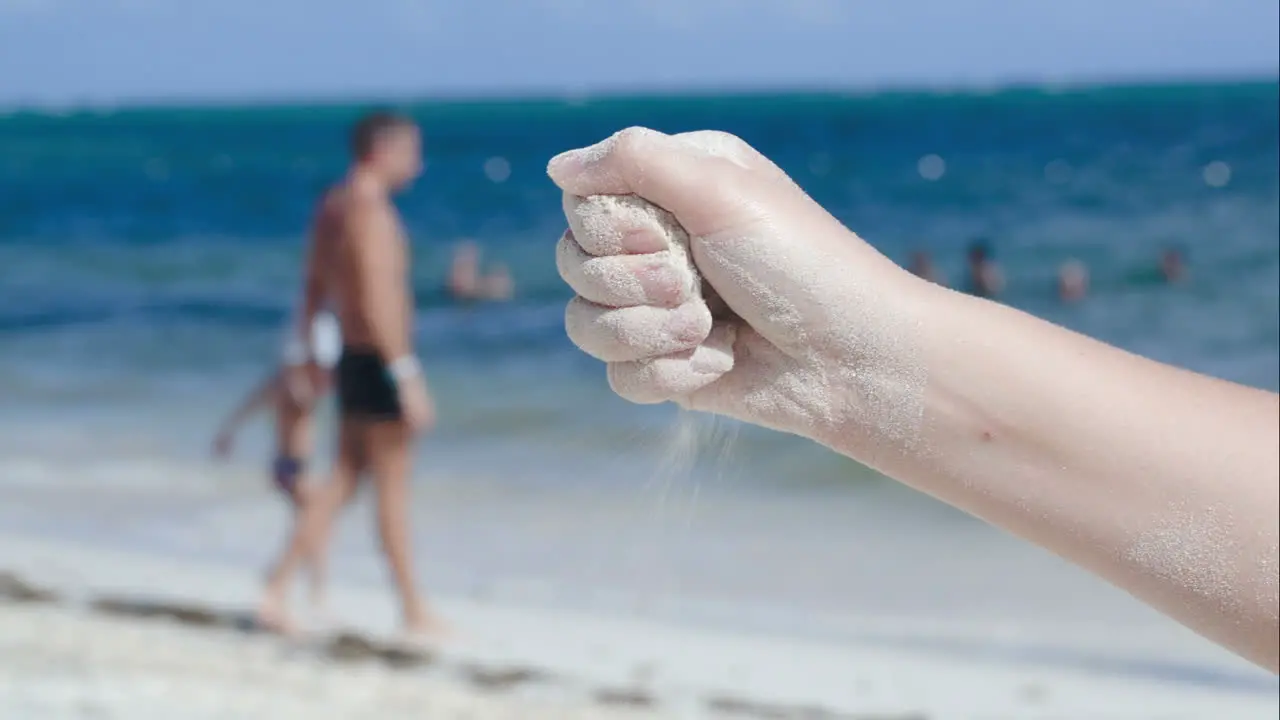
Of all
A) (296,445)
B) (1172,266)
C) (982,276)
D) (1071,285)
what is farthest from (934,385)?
(1172,266)

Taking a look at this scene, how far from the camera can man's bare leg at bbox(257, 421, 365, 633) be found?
15.6 ft

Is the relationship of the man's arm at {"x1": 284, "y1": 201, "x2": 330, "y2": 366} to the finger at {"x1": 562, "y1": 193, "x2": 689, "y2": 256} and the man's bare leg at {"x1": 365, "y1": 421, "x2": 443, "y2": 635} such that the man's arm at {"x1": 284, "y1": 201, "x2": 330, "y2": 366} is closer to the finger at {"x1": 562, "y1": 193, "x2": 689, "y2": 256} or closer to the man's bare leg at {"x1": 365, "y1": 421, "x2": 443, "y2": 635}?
the man's bare leg at {"x1": 365, "y1": 421, "x2": 443, "y2": 635}

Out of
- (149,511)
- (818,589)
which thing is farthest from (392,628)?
(149,511)

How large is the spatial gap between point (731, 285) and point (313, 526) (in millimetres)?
3874

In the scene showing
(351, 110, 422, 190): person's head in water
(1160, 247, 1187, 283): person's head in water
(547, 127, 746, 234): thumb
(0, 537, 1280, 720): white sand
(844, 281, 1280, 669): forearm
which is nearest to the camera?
(844, 281, 1280, 669): forearm

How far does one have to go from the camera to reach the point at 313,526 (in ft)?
16.0

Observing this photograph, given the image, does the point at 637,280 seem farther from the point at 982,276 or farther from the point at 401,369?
the point at 982,276

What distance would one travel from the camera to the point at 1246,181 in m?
22.0

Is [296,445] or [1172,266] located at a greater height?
[1172,266]

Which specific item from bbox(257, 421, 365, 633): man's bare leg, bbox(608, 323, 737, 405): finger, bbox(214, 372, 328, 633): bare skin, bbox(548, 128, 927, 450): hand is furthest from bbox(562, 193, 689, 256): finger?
bbox(214, 372, 328, 633): bare skin

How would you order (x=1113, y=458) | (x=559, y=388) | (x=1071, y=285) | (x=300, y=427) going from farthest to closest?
(x=1071, y=285), (x=559, y=388), (x=300, y=427), (x=1113, y=458)

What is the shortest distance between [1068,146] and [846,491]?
3037cm

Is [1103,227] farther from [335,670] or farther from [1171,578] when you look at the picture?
[1171,578]

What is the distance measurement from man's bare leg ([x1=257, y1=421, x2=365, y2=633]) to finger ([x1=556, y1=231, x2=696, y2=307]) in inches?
141
